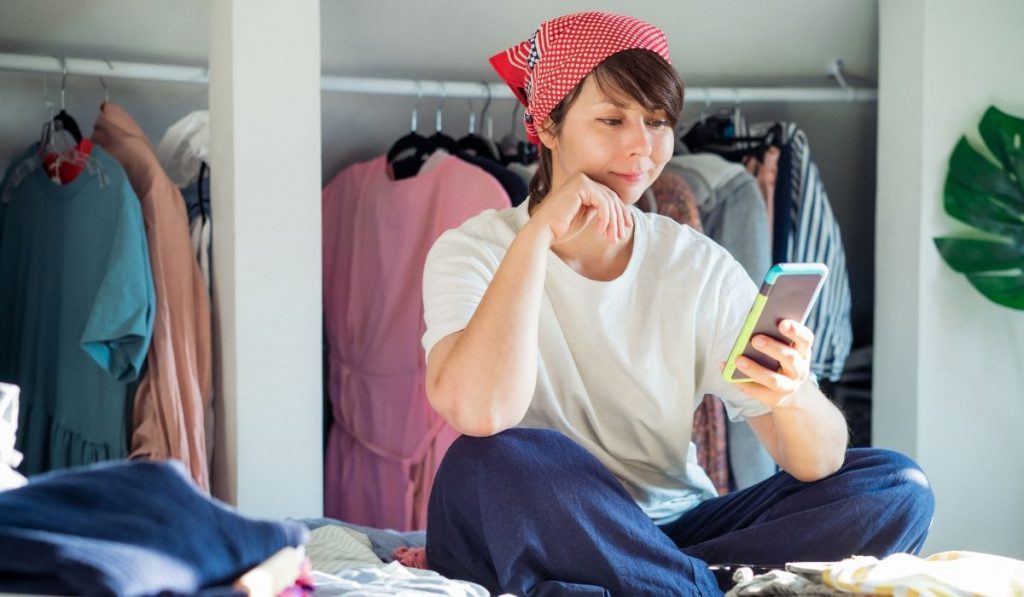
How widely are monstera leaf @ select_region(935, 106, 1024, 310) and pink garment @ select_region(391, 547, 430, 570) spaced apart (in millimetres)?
1479

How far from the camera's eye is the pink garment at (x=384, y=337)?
277 cm

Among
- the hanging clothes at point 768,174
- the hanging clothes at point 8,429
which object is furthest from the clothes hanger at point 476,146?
the hanging clothes at point 8,429

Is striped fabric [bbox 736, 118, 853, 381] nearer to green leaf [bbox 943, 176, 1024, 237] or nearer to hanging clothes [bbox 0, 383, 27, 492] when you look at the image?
green leaf [bbox 943, 176, 1024, 237]

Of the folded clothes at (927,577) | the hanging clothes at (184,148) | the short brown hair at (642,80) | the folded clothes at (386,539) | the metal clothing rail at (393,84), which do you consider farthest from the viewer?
the hanging clothes at (184,148)

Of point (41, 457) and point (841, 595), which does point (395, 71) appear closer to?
point (41, 457)

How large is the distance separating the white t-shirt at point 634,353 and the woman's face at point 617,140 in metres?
0.13

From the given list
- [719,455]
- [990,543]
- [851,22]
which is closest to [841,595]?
[719,455]

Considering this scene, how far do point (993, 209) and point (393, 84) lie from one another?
4.38 feet

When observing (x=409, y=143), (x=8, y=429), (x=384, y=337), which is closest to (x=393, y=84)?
(x=409, y=143)

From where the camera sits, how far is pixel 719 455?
2.85 m

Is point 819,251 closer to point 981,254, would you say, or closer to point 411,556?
point 981,254

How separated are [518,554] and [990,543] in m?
1.71

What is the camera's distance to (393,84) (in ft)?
9.45

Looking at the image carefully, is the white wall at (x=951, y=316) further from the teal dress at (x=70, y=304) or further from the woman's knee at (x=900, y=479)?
the teal dress at (x=70, y=304)
